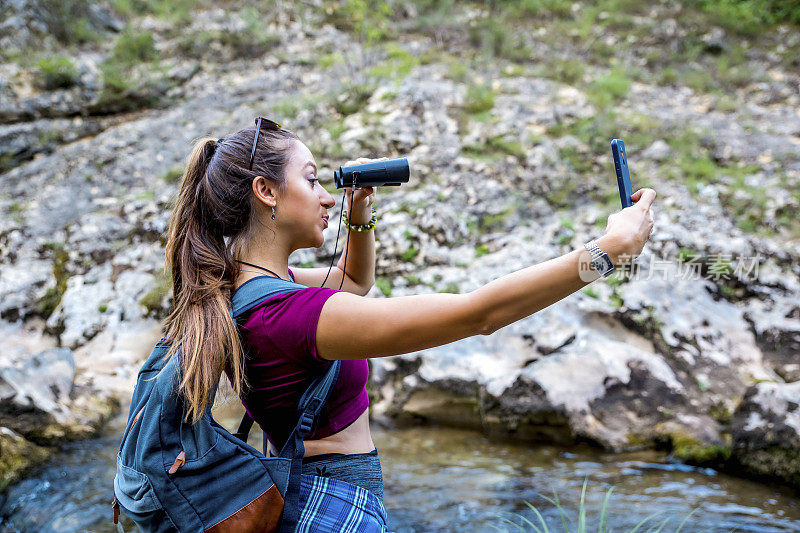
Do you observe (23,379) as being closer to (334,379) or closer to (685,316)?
A: (334,379)

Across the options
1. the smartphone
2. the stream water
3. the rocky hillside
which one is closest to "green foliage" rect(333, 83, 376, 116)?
the rocky hillside

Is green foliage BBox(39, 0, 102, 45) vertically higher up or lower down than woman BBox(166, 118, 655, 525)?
higher up

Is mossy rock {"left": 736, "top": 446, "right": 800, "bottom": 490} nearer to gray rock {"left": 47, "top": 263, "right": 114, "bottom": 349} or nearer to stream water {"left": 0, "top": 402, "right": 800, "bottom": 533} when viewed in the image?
stream water {"left": 0, "top": 402, "right": 800, "bottom": 533}

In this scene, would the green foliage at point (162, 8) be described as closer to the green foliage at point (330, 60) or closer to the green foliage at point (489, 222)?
the green foliage at point (330, 60)

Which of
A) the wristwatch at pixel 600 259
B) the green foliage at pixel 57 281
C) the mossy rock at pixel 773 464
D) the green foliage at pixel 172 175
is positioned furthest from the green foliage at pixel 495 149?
the wristwatch at pixel 600 259

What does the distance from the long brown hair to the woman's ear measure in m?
0.02

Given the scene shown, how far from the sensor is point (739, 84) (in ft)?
22.5

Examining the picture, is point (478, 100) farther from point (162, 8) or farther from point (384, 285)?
point (162, 8)

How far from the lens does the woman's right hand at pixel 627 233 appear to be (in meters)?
1.16

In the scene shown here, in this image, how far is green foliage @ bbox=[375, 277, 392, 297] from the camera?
4.45 metres

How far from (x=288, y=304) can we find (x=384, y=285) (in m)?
3.25

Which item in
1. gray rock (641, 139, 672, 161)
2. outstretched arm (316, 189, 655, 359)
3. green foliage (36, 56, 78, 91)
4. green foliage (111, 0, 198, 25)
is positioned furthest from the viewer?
green foliage (111, 0, 198, 25)

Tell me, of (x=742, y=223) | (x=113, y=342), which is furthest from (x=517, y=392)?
(x=113, y=342)

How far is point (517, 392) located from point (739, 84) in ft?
17.8
